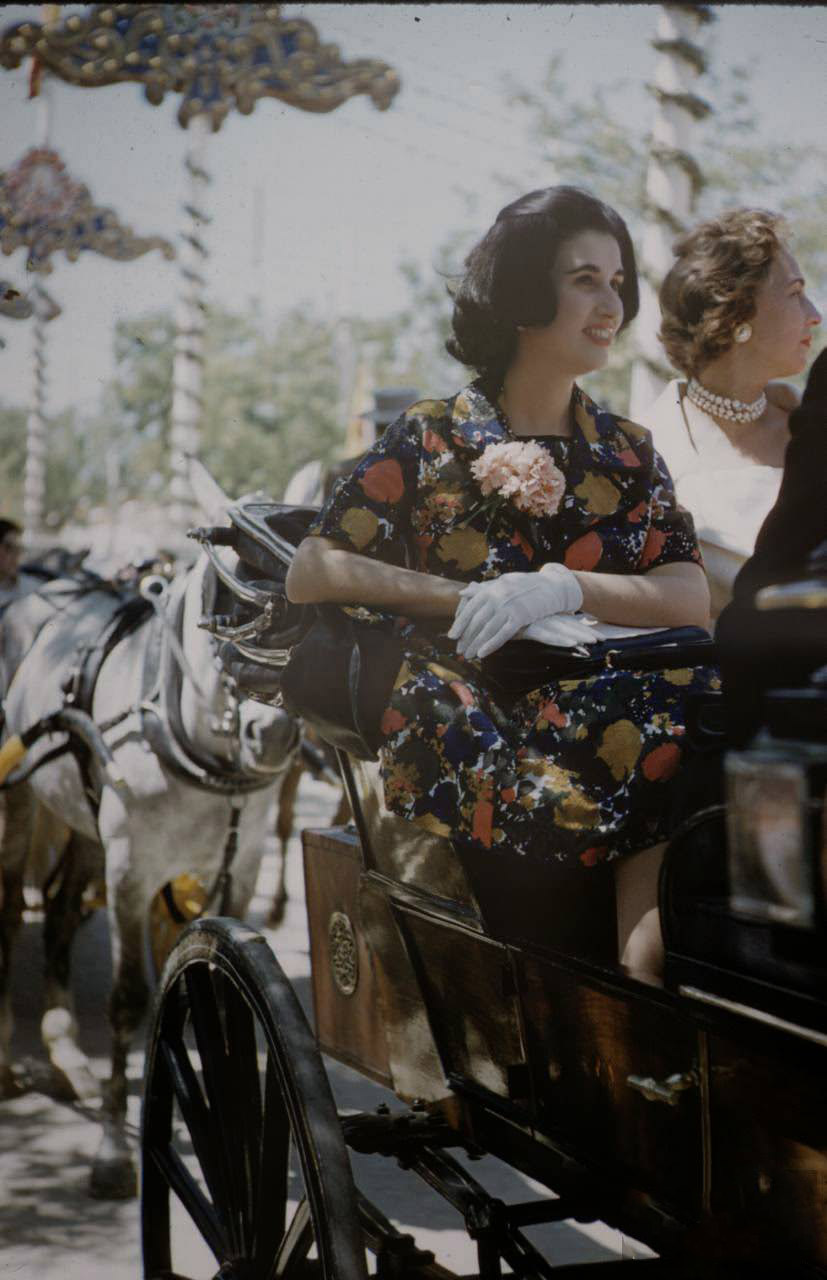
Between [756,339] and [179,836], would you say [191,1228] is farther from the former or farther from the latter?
[756,339]

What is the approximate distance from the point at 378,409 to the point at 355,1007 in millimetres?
5193

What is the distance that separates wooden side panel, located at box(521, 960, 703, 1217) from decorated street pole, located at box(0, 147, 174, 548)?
3.74 metres

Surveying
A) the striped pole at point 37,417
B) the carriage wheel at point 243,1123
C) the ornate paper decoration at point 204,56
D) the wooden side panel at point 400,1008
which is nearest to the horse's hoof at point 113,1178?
the carriage wheel at point 243,1123

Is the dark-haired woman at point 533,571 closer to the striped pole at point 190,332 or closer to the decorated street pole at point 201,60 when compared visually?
the decorated street pole at point 201,60

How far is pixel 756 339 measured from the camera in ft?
9.04

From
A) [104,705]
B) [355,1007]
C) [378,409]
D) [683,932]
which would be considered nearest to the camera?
[683,932]

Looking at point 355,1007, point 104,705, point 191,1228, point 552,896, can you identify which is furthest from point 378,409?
point 552,896

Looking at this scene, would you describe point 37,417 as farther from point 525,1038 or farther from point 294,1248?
point 525,1038

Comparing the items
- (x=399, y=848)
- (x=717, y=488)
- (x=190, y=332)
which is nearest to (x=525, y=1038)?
(x=399, y=848)

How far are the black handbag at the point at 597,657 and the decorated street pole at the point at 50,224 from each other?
3467 mm

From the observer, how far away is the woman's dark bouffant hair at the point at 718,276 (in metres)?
2.69

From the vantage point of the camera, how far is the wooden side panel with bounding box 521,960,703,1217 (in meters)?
1.59

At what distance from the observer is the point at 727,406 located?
2879 mm

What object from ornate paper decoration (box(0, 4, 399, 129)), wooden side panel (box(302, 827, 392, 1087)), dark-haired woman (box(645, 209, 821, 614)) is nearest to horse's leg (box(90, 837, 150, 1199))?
wooden side panel (box(302, 827, 392, 1087))
